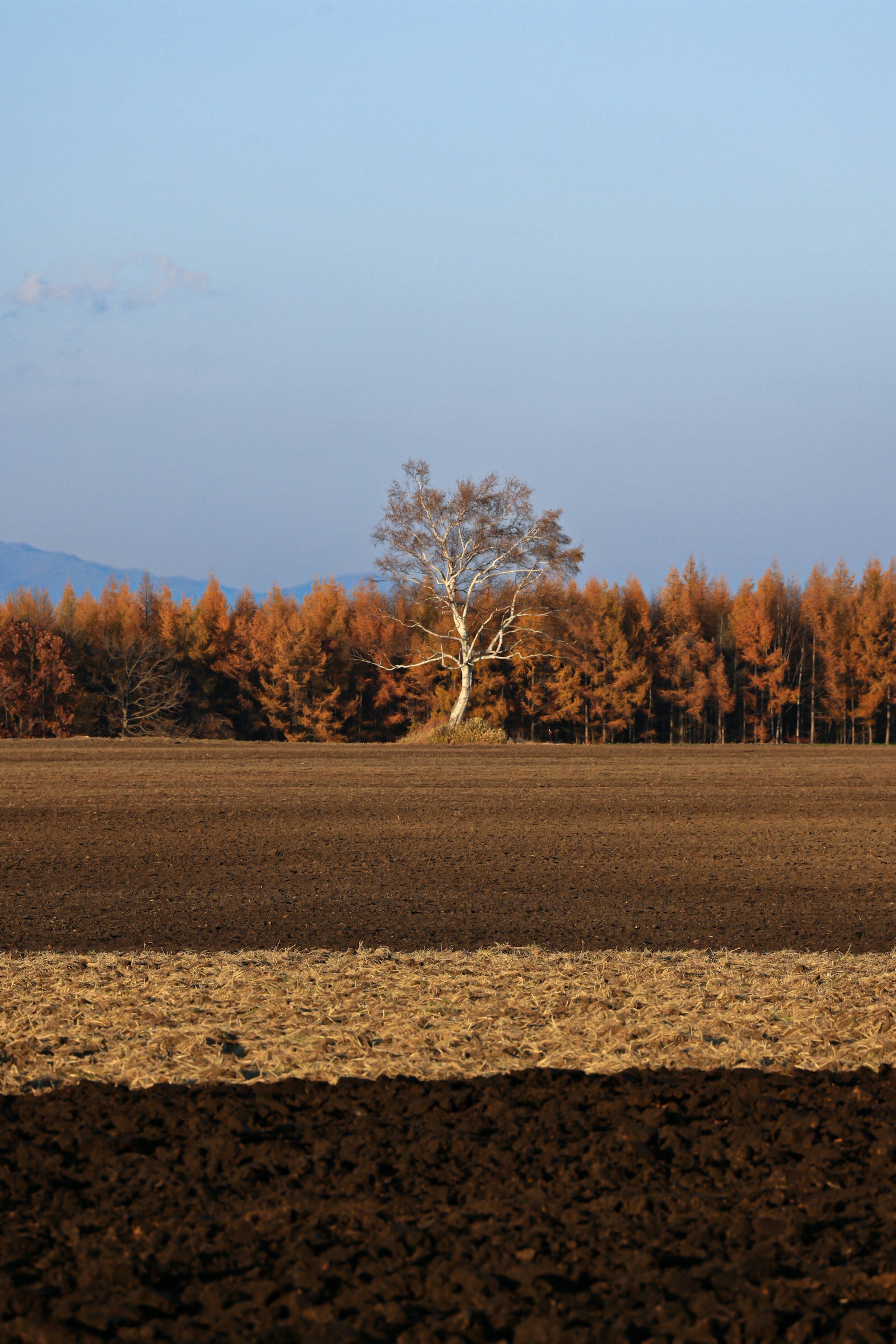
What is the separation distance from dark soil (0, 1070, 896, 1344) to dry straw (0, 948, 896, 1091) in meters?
0.31

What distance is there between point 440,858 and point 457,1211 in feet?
29.1

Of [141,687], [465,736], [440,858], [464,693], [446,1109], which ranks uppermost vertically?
[141,687]

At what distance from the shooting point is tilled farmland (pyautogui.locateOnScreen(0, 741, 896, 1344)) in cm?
275

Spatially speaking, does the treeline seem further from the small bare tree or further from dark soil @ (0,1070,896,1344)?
dark soil @ (0,1070,896,1344)

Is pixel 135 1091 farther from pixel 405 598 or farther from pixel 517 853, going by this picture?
pixel 405 598

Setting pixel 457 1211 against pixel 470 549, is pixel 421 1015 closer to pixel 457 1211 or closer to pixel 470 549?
pixel 457 1211

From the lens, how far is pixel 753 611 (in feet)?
186

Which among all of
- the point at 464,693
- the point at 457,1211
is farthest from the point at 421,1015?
the point at 464,693

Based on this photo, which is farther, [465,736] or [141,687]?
[141,687]

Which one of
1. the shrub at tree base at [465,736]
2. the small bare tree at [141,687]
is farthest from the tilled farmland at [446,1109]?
the small bare tree at [141,687]

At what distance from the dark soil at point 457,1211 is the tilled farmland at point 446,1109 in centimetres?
1

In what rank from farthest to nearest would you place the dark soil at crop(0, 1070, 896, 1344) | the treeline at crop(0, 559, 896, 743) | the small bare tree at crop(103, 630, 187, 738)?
1. the treeline at crop(0, 559, 896, 743)
2. the small bare tree at crop(103, 630, 187, 738)
3. the dark soil at crop(0, 1070, 896, 1344)

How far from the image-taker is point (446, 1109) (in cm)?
411

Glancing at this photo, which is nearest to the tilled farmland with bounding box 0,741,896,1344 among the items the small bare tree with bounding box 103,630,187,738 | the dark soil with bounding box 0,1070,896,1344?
the dark soil with bounding box 0,1070,896,1344
